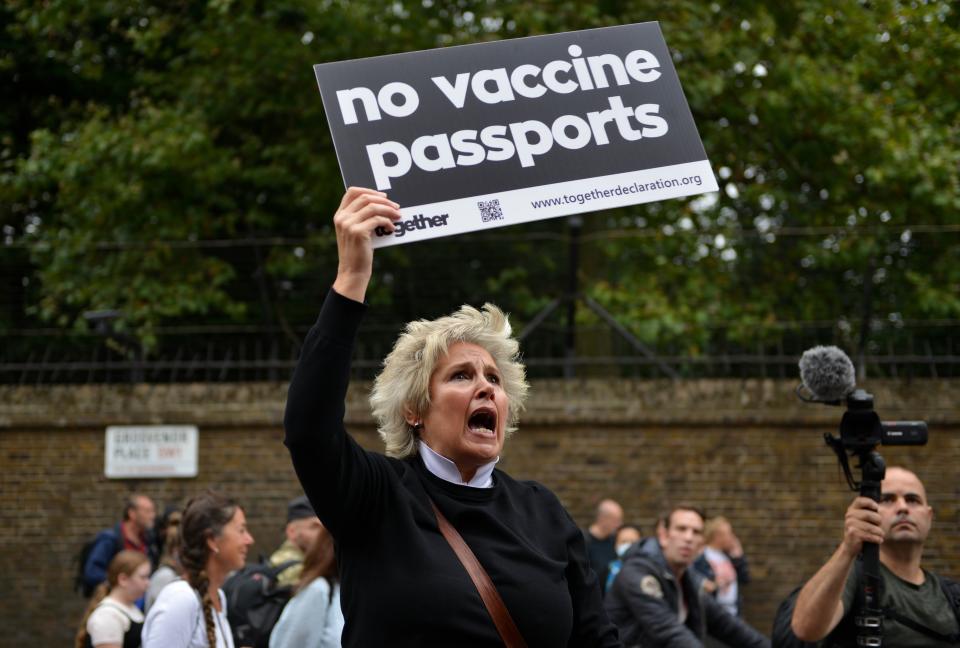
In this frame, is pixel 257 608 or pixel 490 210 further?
pixel 257 608

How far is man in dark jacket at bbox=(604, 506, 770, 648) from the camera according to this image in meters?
6.36

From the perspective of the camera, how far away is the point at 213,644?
482 centimetres

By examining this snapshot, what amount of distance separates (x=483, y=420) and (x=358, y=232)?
0.69 metres

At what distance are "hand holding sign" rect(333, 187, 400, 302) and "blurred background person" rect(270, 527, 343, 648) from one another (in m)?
2.46

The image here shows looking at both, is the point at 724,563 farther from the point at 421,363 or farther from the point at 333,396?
the point at 333,396

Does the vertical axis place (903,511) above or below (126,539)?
below

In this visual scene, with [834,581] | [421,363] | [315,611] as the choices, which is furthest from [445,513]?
[315,611]

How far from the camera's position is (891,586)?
4734 mm

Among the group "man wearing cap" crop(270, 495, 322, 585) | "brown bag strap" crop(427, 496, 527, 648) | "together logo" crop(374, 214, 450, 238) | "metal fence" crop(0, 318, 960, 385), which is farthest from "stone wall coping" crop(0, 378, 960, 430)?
"brown bag strap" crop(427, 496, 527, 648)

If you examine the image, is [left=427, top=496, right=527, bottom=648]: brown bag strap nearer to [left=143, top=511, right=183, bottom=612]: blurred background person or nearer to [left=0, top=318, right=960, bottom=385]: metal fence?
[left=143, top=511, right=183, bottom=612]: blurred background person

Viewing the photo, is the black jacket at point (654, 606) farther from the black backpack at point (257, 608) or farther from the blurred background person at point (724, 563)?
the blurred background person at point (724, 563)

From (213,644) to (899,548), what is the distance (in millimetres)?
2765

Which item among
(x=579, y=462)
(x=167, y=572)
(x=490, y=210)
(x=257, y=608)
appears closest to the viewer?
(x=490, y=210)

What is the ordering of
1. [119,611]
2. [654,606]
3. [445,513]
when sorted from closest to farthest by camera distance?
Answer: [445,513] < [119,611] < [654,606]
